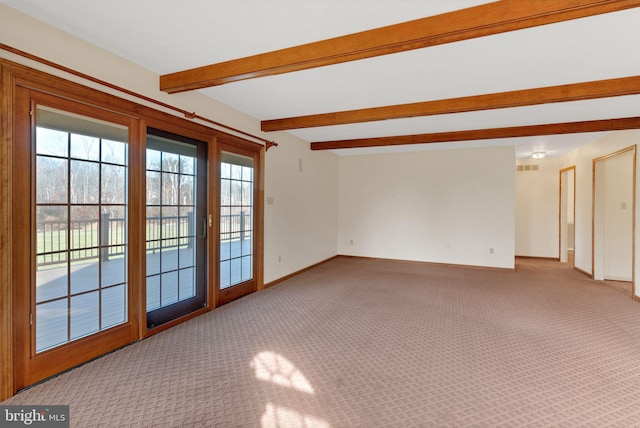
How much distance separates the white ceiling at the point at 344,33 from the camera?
2.01m

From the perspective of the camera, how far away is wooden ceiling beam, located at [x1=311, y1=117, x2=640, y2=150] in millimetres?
4332

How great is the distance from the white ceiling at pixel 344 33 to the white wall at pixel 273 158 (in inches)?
4.3

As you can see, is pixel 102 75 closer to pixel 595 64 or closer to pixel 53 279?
pixel 53 279

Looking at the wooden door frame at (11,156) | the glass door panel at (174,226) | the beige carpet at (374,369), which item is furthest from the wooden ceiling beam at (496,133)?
the wooden door frame at (11,156)

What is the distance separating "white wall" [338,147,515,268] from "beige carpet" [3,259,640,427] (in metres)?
2.27

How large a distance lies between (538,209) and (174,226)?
8.19 meters

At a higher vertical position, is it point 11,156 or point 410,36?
point 410,36

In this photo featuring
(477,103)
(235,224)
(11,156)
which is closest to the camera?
(11,156)

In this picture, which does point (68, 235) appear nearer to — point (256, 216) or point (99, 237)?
point (99, 237)

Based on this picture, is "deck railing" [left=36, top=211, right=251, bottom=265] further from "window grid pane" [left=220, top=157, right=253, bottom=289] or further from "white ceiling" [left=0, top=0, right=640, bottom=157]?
"white ceiling" [left=0, top=0, right=640, bottom=157]

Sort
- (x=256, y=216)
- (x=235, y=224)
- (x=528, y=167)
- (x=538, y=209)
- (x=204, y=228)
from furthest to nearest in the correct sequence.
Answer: (x=528, y=167)
(x=538, y=209)
(x=256, y=216)
(x=235, y=224)
(x=204, y=228)

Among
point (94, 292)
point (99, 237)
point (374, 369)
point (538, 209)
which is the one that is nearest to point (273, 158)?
point (99, 237)

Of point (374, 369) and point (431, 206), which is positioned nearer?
point (374, 369)

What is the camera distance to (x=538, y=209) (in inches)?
293
